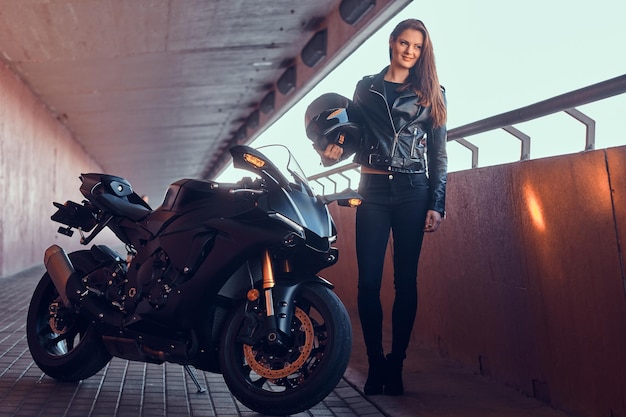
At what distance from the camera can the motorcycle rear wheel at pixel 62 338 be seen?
448cm

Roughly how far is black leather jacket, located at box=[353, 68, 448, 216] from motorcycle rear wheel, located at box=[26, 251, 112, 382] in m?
1.53

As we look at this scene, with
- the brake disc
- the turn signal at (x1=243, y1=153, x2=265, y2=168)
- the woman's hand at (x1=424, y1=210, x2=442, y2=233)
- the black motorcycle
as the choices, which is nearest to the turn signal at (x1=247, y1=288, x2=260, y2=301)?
the black motorcycle

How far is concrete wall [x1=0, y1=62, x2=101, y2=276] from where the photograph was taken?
13779 millimetres

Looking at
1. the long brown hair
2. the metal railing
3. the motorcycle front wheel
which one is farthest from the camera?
the long brown hair

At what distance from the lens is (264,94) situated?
19297mm

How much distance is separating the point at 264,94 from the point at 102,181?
15.0m

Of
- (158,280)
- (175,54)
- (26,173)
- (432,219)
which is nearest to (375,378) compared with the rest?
(432,219)

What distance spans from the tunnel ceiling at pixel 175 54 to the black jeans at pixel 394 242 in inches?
271

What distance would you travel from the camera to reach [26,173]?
1588 centimetres

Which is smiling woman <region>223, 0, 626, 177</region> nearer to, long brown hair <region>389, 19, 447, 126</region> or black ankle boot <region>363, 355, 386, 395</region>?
long brown hair <region>389, 19, 447, 126</region>

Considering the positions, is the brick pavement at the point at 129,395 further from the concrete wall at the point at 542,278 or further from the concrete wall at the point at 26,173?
the concrete wall at the point at 26,173

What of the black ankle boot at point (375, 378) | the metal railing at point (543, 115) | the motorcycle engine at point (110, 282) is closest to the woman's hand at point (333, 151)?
the metal railing at point (543, 115)

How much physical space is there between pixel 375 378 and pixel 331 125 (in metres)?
1.22

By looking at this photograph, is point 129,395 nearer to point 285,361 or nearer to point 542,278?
point 285,361
